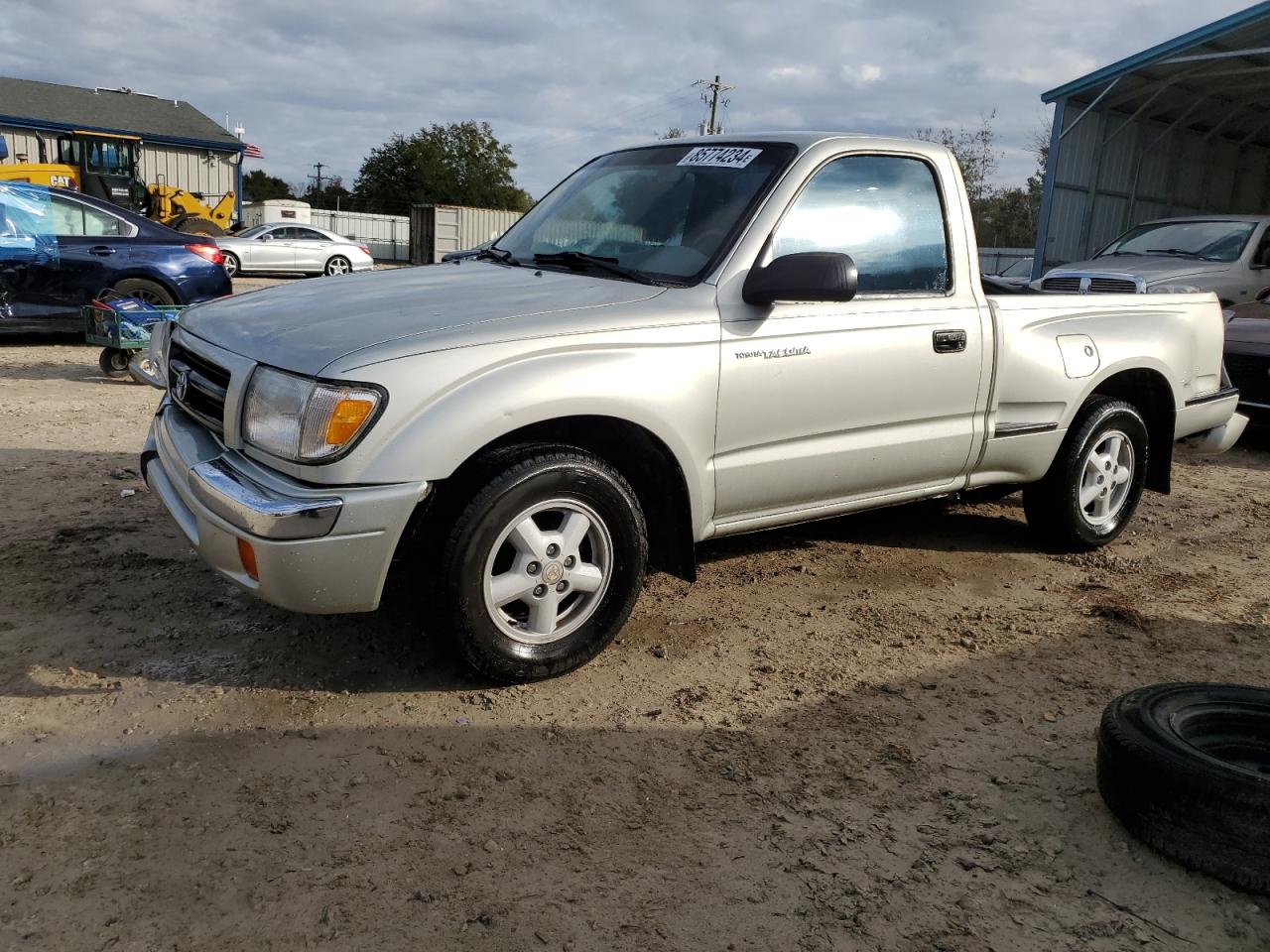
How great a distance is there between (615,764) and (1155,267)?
377 inches

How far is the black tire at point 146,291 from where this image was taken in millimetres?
9508

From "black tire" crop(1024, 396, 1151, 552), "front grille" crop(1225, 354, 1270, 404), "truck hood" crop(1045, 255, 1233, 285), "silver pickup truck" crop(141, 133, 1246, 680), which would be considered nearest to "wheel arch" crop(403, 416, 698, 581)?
"silver pickup truck" crop(141, 133, 1246, 680)

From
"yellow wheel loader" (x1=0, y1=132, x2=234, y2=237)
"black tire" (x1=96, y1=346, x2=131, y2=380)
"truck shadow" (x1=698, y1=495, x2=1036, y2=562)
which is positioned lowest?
"truck shadow" (x1=698, y1=495, x2=1036, y2=562)

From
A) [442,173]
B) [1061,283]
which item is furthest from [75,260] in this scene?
[442,173]

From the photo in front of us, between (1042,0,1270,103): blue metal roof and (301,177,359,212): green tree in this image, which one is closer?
(1042,0,1270,103): blue metal roof

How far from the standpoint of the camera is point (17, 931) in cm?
214

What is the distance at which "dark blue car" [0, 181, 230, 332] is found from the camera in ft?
30.2

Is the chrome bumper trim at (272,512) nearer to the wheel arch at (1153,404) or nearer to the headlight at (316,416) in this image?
the headlight at (316,416)

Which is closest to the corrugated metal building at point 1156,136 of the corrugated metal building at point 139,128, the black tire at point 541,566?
the black tire at point 541,566

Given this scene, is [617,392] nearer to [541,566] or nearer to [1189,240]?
[541,566]

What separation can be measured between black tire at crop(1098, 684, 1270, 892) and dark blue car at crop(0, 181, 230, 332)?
28.0ft

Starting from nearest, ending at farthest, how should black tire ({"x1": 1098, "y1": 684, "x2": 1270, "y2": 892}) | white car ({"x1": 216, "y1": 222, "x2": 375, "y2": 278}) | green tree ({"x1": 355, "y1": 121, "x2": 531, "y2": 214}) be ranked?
black tire ({"x1": 1098, "y1": 684, "x2": 1270, "y2": 892}) → white car ({"x1": 216, "y1": 222, "x2": 375, "y2": 278}) → green tree ({"x1": 355, "y1": 121, "x2": 531, "y2": 214})

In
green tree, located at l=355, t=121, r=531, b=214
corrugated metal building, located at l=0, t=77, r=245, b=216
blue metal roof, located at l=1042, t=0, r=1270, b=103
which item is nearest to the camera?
blue metal roof, located at l=1042, t=0, r=1270, b=103

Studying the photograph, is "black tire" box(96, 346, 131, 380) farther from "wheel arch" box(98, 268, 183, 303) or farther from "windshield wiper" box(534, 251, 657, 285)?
"windshield wiper" box(534, 251, 657, 285)
